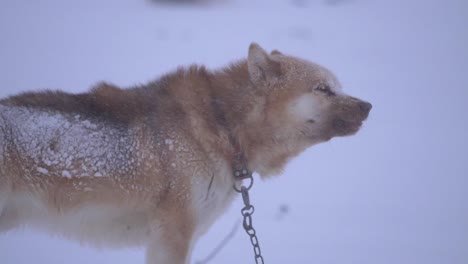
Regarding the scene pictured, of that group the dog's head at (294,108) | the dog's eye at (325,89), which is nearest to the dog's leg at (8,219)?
the dog's head at (294,108)

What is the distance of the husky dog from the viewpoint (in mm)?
3078

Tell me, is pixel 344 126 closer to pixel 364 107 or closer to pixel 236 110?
pixel 364 107

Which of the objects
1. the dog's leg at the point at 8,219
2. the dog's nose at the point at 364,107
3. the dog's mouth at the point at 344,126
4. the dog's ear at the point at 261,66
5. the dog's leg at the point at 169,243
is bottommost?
the dog's leg at the point at 169,243

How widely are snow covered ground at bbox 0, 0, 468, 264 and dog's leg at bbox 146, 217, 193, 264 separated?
97 centimetres

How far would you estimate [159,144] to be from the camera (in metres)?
3.26

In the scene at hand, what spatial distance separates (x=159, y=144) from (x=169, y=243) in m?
0.63

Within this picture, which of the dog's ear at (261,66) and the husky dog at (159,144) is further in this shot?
the dog's ear at (261,66)

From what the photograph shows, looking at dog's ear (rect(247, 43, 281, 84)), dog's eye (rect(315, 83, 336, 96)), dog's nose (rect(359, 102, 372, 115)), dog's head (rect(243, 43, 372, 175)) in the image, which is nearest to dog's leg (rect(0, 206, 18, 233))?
dog's head (rect(243, 43, 372, 175))

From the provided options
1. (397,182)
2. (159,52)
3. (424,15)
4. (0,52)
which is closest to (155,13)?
(159,52)

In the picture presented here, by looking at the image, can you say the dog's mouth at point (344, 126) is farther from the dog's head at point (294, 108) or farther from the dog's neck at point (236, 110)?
the dog's neck at point (236, 110)

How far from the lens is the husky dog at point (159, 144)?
10.1 ft

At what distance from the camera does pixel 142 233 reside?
330 centimetres

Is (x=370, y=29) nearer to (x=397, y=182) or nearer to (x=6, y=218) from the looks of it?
(x=397, y=182)

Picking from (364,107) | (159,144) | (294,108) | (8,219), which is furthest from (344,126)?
(8,219)
